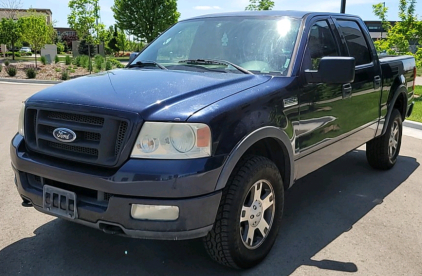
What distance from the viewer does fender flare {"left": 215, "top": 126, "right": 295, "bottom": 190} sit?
2740 mm

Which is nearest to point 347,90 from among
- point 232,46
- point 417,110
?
point 232,46

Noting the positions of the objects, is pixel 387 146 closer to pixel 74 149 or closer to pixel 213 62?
pixel 213 62

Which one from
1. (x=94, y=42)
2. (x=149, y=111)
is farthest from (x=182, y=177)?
(x=94, y=42)

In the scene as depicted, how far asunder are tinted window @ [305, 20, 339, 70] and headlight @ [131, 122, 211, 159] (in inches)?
59.6

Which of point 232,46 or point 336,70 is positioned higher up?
point 232,46

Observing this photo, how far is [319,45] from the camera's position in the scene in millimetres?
4059

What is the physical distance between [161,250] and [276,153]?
117 centimetres

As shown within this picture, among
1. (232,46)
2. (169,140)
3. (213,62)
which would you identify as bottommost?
(169,140)

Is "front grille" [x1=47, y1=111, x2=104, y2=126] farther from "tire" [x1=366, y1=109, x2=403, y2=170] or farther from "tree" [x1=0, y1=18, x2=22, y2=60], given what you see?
"tree" [x1=0, y1=18, x2=22, y2=60]

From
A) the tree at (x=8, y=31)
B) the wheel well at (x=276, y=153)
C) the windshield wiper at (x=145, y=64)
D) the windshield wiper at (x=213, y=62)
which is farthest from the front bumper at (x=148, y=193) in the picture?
the tree at (x=8, y=31)

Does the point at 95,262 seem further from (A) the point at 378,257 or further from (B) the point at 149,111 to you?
(A) the point at 378,257

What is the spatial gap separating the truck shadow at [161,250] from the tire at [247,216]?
0.18 meters

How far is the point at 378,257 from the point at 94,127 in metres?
2.36

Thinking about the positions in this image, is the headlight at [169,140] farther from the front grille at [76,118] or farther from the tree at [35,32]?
the tree at [35,32]
